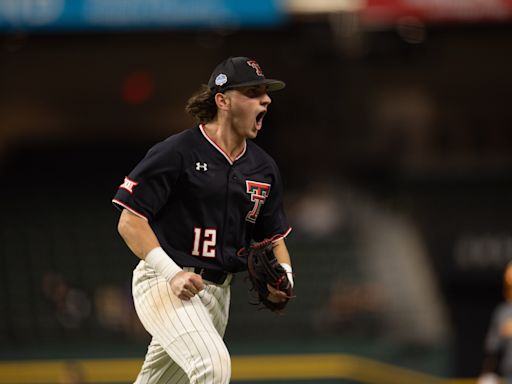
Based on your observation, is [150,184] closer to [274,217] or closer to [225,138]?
[225,138]

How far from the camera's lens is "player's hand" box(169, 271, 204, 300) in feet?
15.8

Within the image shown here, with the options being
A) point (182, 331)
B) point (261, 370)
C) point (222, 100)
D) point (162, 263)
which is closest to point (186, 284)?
point (162, 263)

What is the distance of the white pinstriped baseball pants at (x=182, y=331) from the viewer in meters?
4.88

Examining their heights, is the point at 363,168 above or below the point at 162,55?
below

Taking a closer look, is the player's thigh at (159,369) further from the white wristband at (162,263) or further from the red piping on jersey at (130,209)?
the red piping on jersey at (130,209)

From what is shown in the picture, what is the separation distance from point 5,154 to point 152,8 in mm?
5302

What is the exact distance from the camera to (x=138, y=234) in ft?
16.3

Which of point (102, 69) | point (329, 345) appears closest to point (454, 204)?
point (329, 345)

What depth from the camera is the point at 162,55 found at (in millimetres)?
18125

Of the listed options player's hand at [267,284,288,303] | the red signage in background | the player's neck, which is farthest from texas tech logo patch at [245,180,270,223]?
the red signage in background

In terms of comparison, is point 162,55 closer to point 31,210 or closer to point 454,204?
point 31,210

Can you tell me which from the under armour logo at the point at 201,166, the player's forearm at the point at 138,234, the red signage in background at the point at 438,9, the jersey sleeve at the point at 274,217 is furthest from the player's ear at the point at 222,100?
the red signage in background at the point at 438,9

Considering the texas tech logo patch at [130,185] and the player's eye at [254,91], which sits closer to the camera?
the texas tech logo patch at [130,185]

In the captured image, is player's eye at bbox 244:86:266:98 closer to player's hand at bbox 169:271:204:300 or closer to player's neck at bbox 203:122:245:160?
player's neck at bbox 203:122:245:160
